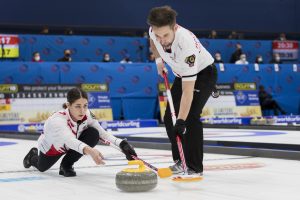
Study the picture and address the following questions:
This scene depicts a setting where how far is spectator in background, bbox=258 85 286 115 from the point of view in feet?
45.1

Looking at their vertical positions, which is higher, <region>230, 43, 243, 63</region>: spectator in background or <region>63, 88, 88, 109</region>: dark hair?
<region>230, 43, 243, 63</region>: spectator in background

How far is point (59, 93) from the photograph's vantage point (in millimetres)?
11445

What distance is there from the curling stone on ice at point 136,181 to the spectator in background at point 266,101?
1096 centimetres

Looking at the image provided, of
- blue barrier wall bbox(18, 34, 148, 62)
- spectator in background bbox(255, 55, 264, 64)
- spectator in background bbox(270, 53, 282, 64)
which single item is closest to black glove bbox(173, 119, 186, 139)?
blue barrier wall bbox(18, 34, 148, 62)

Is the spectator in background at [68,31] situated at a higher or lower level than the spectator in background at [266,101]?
higher

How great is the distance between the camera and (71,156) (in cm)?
396

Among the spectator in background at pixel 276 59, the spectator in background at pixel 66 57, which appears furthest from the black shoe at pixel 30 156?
the spectator in background at pixel 276 59

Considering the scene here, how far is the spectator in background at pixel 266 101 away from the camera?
13.7 meters

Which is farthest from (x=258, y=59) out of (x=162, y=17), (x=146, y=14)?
(x=162, y=17)

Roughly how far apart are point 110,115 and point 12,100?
207 centimetres

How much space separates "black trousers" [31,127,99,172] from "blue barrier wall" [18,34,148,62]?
10045 mm

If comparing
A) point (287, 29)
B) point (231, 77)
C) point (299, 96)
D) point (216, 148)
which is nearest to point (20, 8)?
point (231, 77)

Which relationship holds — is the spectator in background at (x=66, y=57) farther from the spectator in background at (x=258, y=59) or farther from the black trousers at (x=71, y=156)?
the black trousers at (x=71, y=156)

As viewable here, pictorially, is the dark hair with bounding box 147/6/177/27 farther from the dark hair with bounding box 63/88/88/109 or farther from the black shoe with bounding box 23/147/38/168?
the black shoe with bounding box 23/147/38/168
